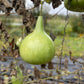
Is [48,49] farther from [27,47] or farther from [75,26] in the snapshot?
[75,26]

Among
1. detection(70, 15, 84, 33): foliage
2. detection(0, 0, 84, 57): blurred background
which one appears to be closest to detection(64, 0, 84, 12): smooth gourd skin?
detection(0, 0, 84, 57): blurred background

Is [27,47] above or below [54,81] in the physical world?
above

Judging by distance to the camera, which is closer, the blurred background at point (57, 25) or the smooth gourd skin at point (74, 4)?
the smooth gourd skin at point (74, 4)

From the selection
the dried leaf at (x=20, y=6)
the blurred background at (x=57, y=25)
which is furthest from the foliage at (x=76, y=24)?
the dried leaf at (x=20, y=6)

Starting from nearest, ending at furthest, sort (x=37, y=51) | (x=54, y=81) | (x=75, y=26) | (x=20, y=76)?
(x=37, y=51) → (x=20, y=76) → (x=54, y=81) → (x=75, y=26)

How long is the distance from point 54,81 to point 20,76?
1492 millimetres

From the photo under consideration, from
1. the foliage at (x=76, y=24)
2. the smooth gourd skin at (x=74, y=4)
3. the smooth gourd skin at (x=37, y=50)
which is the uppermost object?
the foliage at (x=76, y=24)

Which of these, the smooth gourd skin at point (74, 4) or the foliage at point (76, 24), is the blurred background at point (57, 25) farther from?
the smooth gourd skin at point (74, 4)

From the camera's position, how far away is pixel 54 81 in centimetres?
252

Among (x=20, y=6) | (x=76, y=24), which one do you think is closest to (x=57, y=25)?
(x=20, y=6)

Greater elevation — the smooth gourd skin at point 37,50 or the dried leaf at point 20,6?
the dried leaf at point 20,6

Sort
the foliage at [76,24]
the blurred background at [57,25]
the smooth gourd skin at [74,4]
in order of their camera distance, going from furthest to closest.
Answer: the foliage at [76,24] → the blurred background at [57,25] → the smooth gourd skin at [74,4]

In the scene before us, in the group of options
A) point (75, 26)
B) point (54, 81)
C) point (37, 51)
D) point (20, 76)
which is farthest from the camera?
point (75, 26)

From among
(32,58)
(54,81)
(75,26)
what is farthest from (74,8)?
(75,26)
